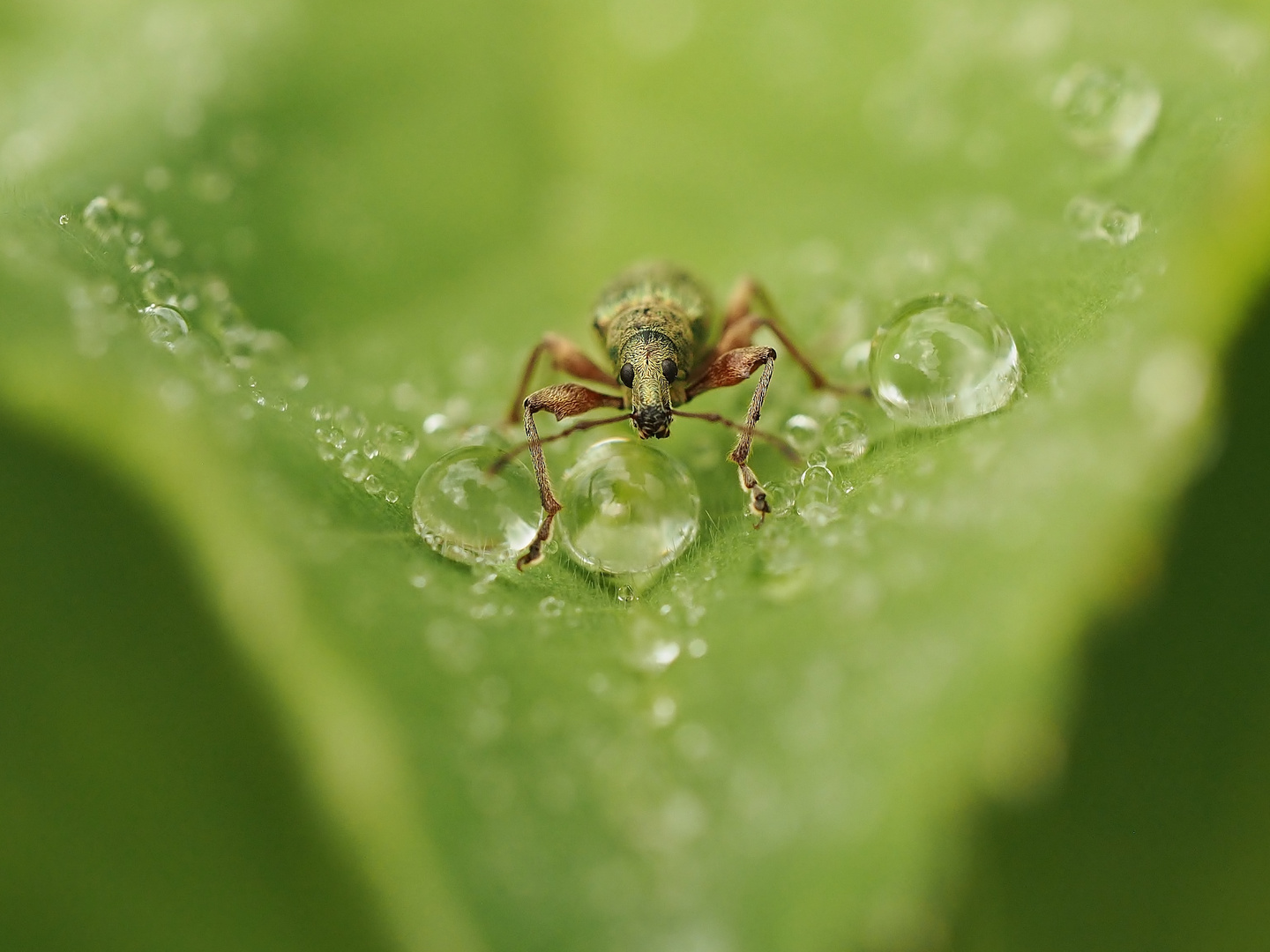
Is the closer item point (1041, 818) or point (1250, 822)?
point (1250, 822)

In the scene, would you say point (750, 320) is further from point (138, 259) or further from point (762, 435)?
point (138, 259)

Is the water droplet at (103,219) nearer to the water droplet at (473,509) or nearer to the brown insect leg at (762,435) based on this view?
the water droplet at (473,509)

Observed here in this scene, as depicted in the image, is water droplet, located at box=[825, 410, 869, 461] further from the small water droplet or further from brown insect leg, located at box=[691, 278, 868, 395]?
the small water droplet

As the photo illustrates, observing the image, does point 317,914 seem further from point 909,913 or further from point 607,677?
point 909,913

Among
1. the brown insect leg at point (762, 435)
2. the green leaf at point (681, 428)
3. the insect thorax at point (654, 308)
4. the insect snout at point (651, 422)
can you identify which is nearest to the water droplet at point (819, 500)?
the green leaf at point (681, 428)

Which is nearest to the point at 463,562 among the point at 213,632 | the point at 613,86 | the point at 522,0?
the point at 213,632

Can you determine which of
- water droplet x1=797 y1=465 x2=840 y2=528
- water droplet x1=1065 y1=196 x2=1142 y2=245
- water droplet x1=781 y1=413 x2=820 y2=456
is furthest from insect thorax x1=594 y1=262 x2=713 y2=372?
water droplet x1=797 y1=465 x2=840 y2=528
